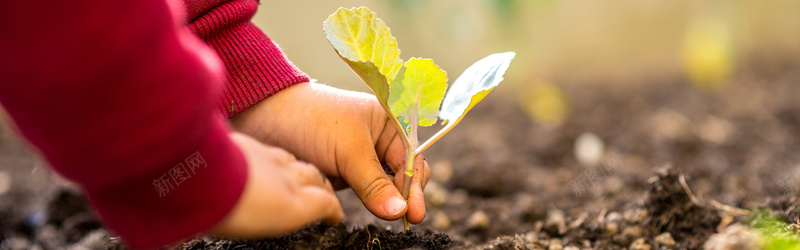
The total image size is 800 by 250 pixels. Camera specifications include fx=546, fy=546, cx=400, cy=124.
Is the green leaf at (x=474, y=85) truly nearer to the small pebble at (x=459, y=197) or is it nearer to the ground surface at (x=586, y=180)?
the ground surface at (x=586, y=180)

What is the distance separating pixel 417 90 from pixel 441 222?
0.51 metres

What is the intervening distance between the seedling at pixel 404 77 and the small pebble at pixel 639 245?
0.40 meters

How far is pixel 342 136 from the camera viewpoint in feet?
2.70

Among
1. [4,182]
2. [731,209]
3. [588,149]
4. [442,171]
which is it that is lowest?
[731,209]

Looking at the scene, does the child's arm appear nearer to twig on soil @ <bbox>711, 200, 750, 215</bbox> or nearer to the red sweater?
the red sweater

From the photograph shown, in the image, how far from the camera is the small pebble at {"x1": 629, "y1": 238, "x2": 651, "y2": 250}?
910mm

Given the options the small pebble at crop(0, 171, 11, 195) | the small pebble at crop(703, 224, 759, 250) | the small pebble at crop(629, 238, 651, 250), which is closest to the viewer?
the small pebble at crop(703, 224, 759, 250)

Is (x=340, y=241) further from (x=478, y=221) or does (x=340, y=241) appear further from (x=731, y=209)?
(x=731, y=209)

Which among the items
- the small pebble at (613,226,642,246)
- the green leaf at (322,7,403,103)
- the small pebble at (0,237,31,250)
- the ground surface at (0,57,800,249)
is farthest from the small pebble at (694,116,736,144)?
the small pebble at (0,237,31,250)

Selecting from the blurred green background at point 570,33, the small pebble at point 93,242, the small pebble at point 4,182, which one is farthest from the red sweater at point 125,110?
the blurred green background at point 570,33

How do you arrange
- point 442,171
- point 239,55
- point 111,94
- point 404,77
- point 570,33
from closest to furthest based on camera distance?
point 111,94, point 404,77, point 239,55, point 442,171, point 570,33

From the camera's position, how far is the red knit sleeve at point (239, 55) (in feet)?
2.79

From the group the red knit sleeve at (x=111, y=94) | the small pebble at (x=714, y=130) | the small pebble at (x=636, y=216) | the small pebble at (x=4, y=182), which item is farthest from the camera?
the small pebble at (x=714, y=130)

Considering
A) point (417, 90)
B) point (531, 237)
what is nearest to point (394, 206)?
point (417, 90)
